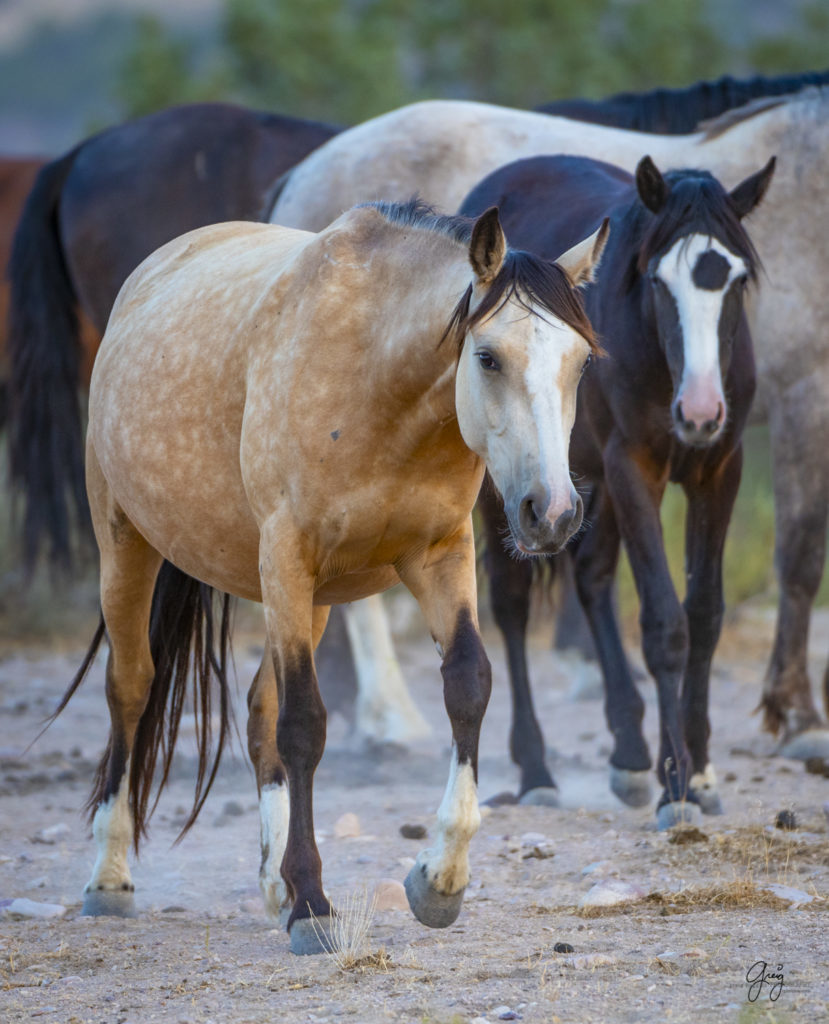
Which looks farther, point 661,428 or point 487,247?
point 661,428

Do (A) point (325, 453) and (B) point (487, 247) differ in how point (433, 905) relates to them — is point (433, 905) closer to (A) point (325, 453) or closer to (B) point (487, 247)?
(A) point (325, 453)

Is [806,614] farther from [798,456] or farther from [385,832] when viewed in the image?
[385,832]

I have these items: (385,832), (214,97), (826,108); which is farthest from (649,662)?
(214,97)

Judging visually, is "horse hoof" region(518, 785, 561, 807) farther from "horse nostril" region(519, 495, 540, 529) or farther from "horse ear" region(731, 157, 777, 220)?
"horse nostril" region(519, 495, 540, 529)

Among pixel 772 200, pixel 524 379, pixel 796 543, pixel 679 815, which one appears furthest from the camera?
pixel 772 200

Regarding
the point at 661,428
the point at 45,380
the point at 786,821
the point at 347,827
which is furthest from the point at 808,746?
the point at 45,380

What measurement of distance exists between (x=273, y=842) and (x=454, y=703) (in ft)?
2.53

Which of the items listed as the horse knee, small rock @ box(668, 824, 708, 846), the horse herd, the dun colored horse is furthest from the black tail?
the horse knee

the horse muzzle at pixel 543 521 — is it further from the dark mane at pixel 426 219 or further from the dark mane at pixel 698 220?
the dark mane at pixel 698 220

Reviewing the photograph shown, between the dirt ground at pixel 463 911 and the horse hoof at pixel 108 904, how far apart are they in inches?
2.9

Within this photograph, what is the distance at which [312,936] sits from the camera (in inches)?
133

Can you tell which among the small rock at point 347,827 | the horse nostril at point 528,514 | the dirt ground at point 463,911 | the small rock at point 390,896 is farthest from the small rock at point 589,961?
the small rock at point 347,827

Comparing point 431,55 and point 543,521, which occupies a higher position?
point 431,55

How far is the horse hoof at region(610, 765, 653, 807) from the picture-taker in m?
5.26
